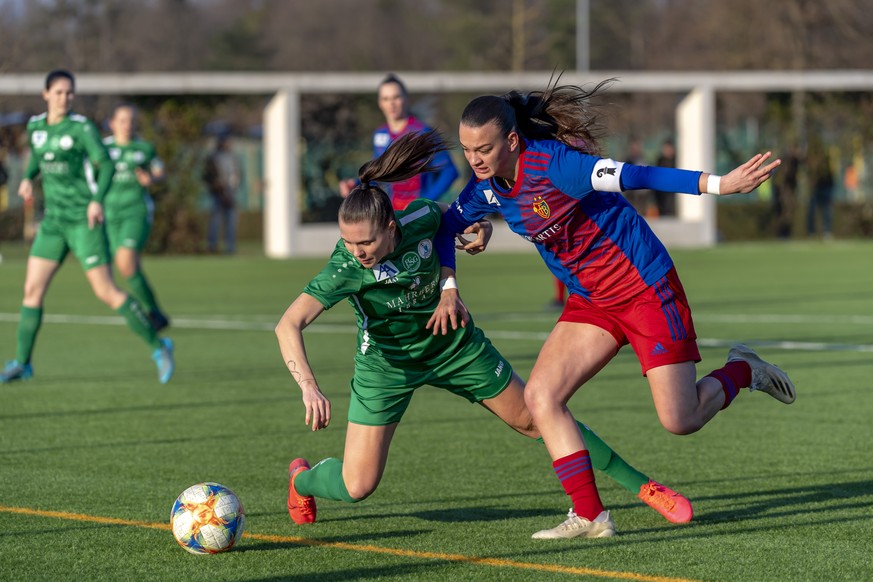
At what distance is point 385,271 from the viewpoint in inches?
231

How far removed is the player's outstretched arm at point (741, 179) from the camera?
17.8 feet

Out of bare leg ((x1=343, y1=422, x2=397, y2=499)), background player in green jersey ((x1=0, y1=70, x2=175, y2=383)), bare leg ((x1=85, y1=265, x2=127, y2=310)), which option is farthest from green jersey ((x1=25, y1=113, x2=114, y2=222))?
bare leg ((x1=343, y1=422, x2=397, y2=499))

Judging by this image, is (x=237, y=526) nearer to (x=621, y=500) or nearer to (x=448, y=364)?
(x=448, y=364)

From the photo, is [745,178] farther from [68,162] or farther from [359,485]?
[68,162]

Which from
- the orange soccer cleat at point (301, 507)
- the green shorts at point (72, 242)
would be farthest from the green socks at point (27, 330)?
the orange soccer cleat at point (301, 507)

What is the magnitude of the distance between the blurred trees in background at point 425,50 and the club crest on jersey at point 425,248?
11.9m

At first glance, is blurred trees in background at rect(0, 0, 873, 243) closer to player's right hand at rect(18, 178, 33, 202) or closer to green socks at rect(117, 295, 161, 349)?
player's right hand at rect(18, 178, 33, 202)

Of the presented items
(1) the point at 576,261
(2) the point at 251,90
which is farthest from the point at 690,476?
(2) the point at 251,90

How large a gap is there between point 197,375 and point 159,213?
761 inches

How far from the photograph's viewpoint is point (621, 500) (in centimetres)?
683

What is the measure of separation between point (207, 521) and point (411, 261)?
53.1 inches

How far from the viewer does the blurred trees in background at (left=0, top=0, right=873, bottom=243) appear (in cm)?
3222

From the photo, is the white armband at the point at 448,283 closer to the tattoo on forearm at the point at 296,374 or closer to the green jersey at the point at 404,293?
the green jersey at the point at 404,293

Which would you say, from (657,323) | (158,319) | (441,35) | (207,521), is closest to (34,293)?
(158,319)
